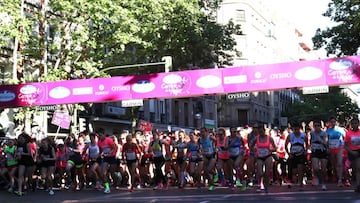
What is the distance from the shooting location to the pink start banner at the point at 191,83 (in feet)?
63.0

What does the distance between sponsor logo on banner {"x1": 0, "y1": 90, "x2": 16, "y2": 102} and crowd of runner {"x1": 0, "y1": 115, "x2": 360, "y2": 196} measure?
13.0ft

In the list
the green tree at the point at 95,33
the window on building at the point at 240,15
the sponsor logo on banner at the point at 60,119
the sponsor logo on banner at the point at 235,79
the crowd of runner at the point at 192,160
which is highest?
the window on building at the point at 240,15

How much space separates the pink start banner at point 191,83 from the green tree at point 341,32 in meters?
12.3

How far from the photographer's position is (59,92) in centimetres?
2222

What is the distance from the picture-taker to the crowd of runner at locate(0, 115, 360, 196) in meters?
14.7

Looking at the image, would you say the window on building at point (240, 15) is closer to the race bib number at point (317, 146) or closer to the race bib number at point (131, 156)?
the race bib number at point (131, 156)

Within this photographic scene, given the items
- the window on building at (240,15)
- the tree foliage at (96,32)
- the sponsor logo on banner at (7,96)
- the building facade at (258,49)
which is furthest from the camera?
the window on building at (240,15)

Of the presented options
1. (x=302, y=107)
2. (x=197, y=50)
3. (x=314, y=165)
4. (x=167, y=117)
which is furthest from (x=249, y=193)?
(x=302, y=107)

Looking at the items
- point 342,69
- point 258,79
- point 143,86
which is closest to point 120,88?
point 143,86

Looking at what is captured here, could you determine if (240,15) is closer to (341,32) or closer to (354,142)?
(341,32)

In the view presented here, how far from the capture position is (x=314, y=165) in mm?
14516

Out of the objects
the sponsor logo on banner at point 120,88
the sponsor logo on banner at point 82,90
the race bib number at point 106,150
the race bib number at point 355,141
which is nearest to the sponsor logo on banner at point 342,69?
the race bib number at point 355,141

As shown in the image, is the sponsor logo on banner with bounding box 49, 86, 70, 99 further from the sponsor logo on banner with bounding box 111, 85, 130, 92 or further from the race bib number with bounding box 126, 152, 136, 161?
the race bib number with bounding box 126, 152, 136, 161

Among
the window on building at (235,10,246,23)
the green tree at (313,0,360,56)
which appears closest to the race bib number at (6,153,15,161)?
the green tree at (313,0,360,56)
